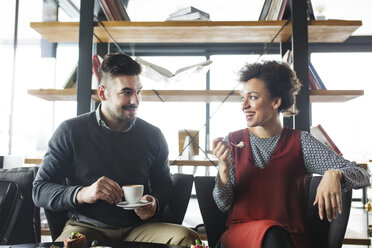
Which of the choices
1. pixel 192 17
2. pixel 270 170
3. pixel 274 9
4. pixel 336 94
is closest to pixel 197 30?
pixel 192 17

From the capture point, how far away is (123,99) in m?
1.66

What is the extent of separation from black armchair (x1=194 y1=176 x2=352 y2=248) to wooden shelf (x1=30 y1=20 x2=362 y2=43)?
970 millimetres

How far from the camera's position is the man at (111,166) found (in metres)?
A: 1.46

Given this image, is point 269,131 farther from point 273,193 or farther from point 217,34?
point 217,34

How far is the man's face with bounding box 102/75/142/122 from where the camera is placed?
166 cm

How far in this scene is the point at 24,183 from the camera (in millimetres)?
1608

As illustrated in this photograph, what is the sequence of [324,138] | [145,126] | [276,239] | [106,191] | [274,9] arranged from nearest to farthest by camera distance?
[276,239] → [106,191] → [145,126] → [324,138] → [274,9]

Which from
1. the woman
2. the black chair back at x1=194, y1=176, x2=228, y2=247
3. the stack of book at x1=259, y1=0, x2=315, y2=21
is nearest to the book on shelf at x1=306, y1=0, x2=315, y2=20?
the stack of book at x1=259, y1=0, x2=315, y2=21

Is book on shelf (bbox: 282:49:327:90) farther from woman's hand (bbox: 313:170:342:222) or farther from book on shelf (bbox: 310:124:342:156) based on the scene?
woman's hand (bbox: 313:170:342:222)

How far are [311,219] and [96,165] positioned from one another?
1.00m

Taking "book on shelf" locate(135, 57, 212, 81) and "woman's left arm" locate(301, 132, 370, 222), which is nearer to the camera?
"woman's left arm" locate(301, 132, 370, 222)

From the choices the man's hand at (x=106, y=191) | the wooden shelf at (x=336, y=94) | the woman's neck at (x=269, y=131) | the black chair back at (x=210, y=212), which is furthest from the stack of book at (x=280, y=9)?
the man's hand at (x=106, y=191)

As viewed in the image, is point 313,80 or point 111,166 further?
point 313,80

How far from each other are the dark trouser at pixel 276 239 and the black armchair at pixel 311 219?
195mm
